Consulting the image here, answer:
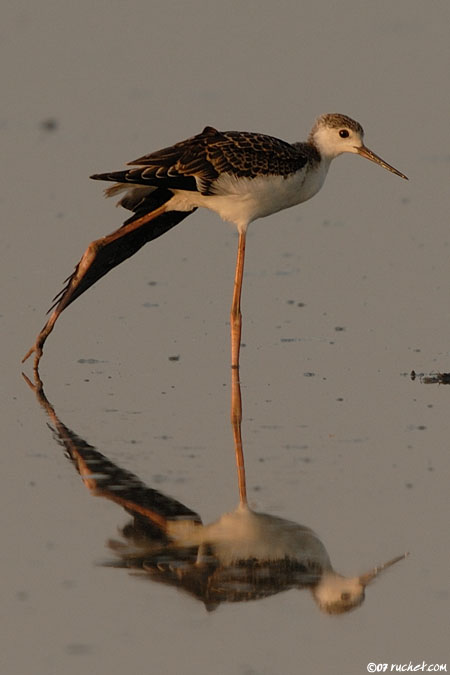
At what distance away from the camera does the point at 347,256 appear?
53.8 feet

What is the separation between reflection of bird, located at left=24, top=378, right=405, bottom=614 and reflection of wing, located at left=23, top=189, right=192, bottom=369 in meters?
3.50

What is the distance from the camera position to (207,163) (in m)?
12.7

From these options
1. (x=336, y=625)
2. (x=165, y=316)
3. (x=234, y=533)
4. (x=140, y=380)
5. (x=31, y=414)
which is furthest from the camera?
(x=165, y=316)

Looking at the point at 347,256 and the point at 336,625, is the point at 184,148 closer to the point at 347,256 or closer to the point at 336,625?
the point at 347,256

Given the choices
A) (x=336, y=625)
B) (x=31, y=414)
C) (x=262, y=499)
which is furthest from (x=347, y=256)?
(x=336, y=625)

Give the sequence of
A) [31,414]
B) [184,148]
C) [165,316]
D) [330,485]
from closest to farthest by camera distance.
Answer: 1. [330,485]
2. [31,414]
3. [184,148]
4. [165,316]

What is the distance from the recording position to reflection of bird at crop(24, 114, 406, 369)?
12.7 meters

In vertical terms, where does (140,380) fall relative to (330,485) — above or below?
above

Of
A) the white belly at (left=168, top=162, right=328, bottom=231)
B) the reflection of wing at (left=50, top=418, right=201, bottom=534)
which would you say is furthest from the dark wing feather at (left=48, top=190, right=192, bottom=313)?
the reflection of wing at (left=50, top=418, right=201, bottom=534)

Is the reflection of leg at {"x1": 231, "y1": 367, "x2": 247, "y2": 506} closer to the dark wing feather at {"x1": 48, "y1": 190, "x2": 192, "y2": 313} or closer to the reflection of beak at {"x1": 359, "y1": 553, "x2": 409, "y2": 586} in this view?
the reflection of beak at {"x1": 359, "y1": 553, "x2": 409, "y2": 586}

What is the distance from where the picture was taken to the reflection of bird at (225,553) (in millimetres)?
8328

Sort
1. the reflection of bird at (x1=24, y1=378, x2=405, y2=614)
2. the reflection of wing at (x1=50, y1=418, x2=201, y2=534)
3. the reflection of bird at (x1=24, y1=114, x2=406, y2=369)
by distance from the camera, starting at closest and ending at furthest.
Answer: the reflection of bird at (x1=24, y1=378, x2=405, y2=614), the reflection of wing at (x1=50, y1=418, x2=201, y2=534), the reflection of bird at (x1=24, y1=114, x2=406, y2=369)

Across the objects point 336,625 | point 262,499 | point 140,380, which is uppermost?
point 140,380

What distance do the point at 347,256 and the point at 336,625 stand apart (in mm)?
8738
